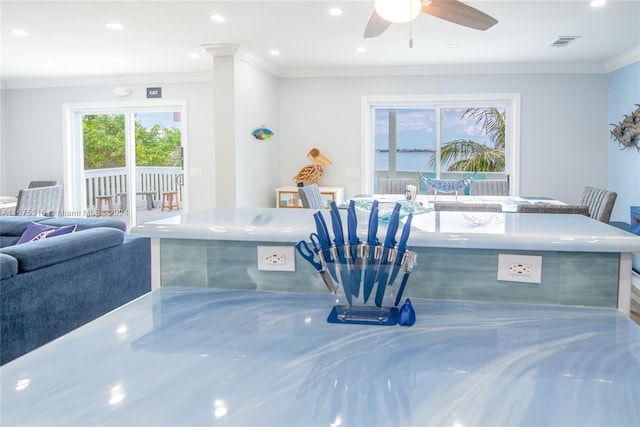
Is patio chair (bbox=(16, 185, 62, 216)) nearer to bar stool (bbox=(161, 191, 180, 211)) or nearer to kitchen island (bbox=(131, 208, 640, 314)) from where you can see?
bar stool (bbox=(161, 191, 180, 211))

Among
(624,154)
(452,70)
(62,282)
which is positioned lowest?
(62,282)

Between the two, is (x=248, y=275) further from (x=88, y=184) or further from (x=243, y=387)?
(x=88, y=184)

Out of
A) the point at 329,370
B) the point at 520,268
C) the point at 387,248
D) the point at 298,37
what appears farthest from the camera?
the point at 298,37

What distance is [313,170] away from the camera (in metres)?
6.70

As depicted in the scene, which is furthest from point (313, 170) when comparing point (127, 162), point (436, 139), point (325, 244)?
point (325, 244)

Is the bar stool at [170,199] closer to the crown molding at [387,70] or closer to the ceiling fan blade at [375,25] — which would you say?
the crown molding at [387,70]

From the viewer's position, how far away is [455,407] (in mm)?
769

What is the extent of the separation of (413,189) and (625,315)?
2.92 m

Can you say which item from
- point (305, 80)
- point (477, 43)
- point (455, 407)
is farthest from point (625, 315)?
point (305, 80)

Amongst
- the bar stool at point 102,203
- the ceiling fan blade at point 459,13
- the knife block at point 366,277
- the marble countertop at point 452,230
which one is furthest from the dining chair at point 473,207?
the bar stool at point 102,203

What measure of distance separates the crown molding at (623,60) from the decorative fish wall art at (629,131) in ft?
1.68

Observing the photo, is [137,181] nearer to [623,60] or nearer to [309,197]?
[309,197]

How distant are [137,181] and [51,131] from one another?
149cm

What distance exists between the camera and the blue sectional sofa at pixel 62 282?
259cm
